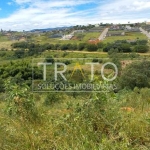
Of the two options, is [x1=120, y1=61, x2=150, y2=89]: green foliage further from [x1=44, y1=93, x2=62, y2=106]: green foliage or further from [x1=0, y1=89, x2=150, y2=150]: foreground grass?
[x1=0, y1=89, x2=150, y2=150]: foreground grass

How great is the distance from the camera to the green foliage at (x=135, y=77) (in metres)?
19.5

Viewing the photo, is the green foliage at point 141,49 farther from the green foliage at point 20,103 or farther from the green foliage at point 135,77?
the green foliage at point 20,103

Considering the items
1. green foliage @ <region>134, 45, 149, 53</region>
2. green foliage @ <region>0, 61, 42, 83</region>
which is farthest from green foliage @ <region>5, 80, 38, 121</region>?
green foliage @ <region>134, 45, 149, 53</region>

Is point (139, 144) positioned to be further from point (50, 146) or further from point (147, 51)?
point (147, 51)

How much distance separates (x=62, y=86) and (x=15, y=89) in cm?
911

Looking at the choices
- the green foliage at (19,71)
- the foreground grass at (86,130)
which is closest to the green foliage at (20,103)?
the foreground grass at (86,130)

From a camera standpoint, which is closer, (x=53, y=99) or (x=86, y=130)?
→ (x=86, y=130)

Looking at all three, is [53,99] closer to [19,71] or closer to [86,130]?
[86,130]

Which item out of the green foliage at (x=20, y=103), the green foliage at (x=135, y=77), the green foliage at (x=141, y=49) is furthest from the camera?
the green foliage at (x=141, y=49)

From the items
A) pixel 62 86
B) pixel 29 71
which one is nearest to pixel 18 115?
pixel 62 86

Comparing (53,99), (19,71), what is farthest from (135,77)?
(53,99)

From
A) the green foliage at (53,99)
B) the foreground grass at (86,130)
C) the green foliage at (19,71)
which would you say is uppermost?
the foreground grass at (86,130)

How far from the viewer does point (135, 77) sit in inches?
778

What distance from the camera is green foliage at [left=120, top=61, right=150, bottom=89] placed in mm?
19500
